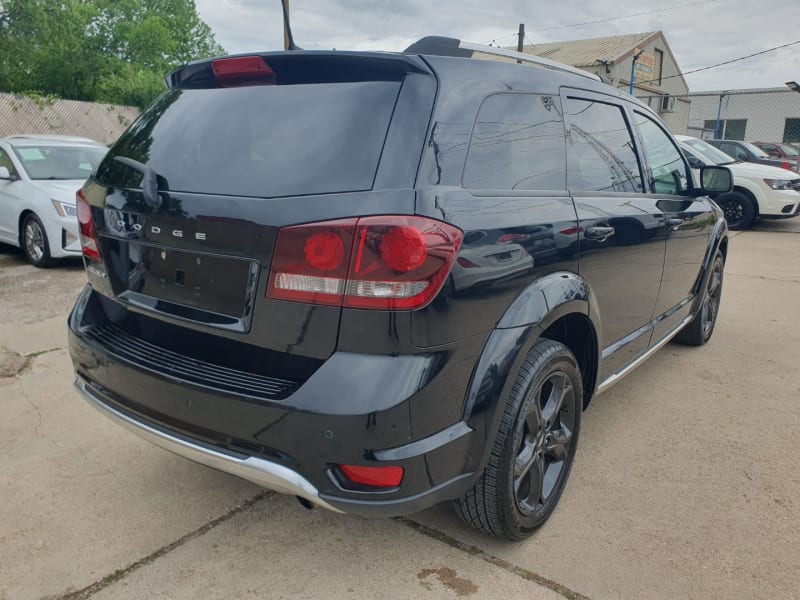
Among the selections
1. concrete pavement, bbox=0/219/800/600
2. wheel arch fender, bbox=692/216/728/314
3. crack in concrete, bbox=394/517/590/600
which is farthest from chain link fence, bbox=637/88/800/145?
crack in concrete, bbox=394/517/590/600

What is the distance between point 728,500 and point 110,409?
2514 millimetres

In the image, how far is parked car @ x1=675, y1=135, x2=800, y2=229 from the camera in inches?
433

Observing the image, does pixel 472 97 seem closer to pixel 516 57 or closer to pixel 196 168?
pixel 516 57

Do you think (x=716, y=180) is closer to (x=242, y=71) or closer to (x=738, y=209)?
(x=242, y=71)

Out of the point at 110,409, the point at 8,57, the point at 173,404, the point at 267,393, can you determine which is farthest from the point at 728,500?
the point at 8,57

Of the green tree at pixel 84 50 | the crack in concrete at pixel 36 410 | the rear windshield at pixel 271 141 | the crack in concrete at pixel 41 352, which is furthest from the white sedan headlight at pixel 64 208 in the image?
the green tree at pixel 84 50

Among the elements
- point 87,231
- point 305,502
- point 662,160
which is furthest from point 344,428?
point 662,160

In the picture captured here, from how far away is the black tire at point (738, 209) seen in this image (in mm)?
11195

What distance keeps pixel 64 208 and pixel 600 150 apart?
5.91m

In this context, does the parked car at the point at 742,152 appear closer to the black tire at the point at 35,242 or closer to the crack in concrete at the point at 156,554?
the black tire at the point at 35,242

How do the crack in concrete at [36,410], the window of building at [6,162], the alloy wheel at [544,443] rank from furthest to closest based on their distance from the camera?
the window of building at [6,162]
the crack in concrete at [36,410]
the alloy wheel at [544,443]

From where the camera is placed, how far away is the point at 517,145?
2369 millimetres

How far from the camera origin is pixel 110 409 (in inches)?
92.0

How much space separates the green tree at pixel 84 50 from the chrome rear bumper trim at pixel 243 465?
80.9 ft
